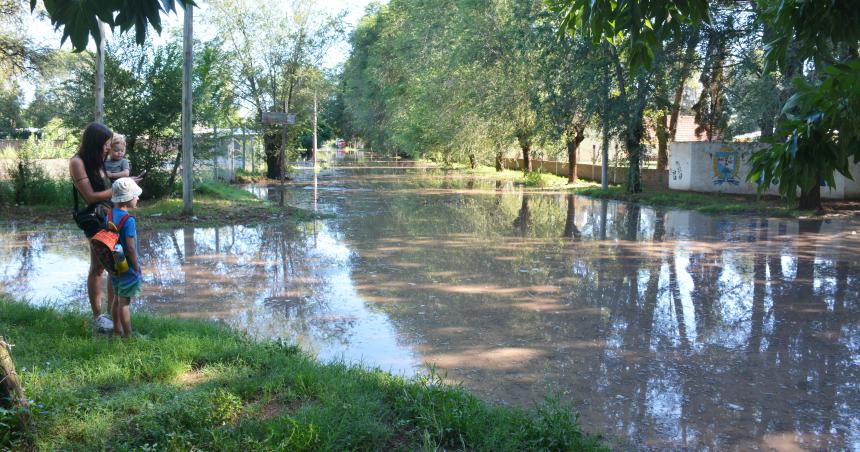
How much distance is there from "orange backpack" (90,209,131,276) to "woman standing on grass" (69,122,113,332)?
398 mm

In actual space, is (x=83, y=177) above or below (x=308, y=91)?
below

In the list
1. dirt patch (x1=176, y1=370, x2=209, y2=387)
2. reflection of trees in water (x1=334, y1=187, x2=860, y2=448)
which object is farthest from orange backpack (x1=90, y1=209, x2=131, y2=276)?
reflection of trees in water (x1=334, y1=187, x2=860, y2=448)

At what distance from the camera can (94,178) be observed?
231 inches

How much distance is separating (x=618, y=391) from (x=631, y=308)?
288cm

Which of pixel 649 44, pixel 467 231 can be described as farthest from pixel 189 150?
pixel 649 44

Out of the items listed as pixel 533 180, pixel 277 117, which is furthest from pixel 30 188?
pixel 533 180

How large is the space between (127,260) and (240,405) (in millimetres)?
1995

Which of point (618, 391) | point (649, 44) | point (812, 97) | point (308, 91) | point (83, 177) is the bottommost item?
point (618, 391)

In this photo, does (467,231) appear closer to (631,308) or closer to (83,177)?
(631,308)

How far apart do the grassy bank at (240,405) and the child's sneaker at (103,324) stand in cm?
23

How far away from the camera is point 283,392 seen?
452 cm

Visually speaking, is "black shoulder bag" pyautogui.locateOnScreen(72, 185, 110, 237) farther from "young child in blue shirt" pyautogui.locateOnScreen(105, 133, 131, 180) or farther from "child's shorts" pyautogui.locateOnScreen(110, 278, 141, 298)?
"child's shorts" pyautogui.locateOnScreen(110, 278, 141, 298)

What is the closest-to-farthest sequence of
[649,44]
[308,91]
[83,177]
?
[649,44] < [83,177] < [308,91]

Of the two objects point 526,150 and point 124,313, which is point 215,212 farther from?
point 526,150
